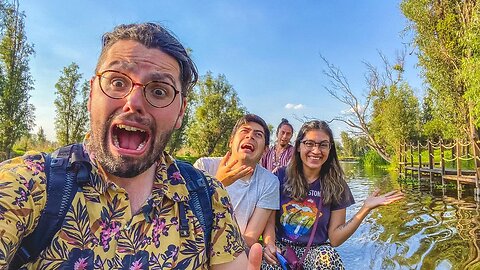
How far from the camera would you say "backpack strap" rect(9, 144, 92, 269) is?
3.30 ft

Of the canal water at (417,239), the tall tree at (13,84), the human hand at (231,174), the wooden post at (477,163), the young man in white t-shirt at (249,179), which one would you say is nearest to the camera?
the human hand at (231,174)

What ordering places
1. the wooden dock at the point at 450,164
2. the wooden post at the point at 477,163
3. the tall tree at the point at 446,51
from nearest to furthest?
the wooden post at the point at 477,163 → the wooden dock at the point at 450,164 → the tall tree at the point at 446,51

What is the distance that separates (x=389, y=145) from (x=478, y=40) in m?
21.0

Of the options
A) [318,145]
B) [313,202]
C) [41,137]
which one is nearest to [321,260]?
[313,202]

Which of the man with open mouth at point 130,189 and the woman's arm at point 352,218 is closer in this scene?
the man with open mouth at point 130,189

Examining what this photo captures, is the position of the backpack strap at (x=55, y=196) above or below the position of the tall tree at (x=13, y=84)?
below

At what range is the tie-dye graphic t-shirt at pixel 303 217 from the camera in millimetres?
3014

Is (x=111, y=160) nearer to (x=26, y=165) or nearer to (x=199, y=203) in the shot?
(x=26, y=165)

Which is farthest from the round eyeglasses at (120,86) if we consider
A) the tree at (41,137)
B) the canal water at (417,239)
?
the tree at (41,137)

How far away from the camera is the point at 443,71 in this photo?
12953 mm

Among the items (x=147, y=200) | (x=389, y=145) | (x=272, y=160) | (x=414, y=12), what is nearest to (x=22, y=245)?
(x=147, y=200)

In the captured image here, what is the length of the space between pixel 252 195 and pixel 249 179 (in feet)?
0.53

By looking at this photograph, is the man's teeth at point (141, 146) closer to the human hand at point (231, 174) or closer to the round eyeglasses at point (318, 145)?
the human hand at point (231, 174)

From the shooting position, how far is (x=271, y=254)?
2.77 metres
